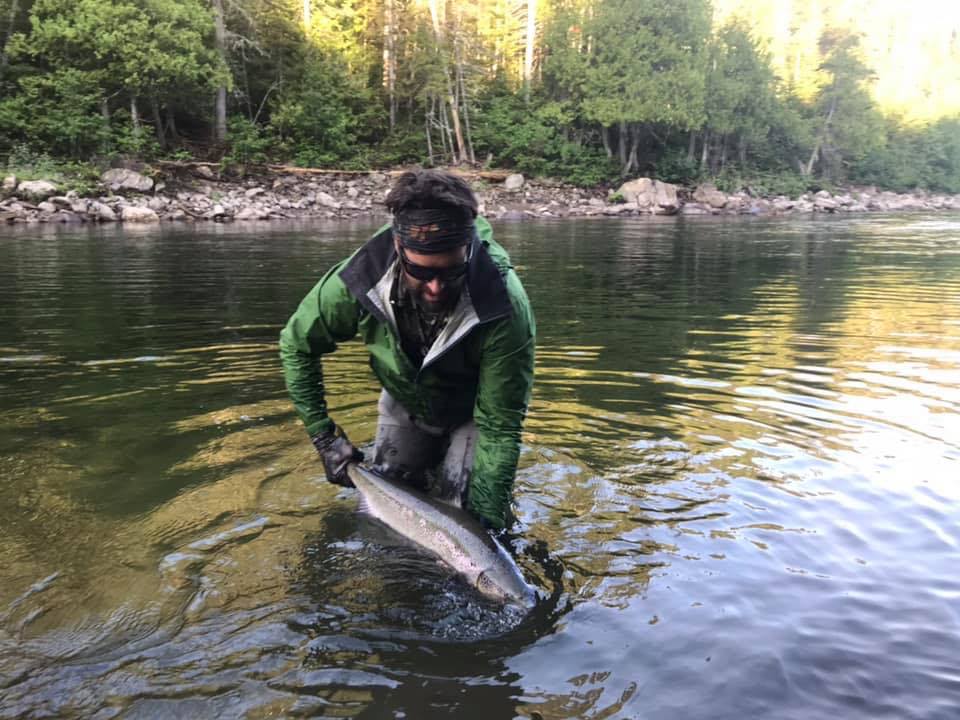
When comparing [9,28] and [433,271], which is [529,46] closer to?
[9,28]

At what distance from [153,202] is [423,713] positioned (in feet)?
102

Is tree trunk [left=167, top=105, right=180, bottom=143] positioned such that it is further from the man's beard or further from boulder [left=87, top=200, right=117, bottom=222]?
the man's beard

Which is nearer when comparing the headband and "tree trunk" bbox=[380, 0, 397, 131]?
the headband

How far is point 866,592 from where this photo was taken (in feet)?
12.3

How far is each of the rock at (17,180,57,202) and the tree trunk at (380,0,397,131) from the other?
851 inches

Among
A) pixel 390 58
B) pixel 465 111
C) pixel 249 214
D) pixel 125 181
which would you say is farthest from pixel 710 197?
pixel 125 181

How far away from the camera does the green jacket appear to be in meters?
3.47

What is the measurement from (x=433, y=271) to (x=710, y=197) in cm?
4571

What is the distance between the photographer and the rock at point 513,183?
4250 centimetres

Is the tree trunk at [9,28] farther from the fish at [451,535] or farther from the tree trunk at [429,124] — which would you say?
the fish at [451,535]

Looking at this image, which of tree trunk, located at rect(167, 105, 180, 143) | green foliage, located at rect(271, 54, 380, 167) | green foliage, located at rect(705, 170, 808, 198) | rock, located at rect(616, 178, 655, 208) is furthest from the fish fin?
green foliage, located at rect(705, 170, 808, 198)

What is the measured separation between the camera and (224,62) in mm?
36062

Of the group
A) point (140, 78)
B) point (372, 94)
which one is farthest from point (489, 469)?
point (372, 94)

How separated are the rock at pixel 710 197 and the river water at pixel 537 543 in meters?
37.5
